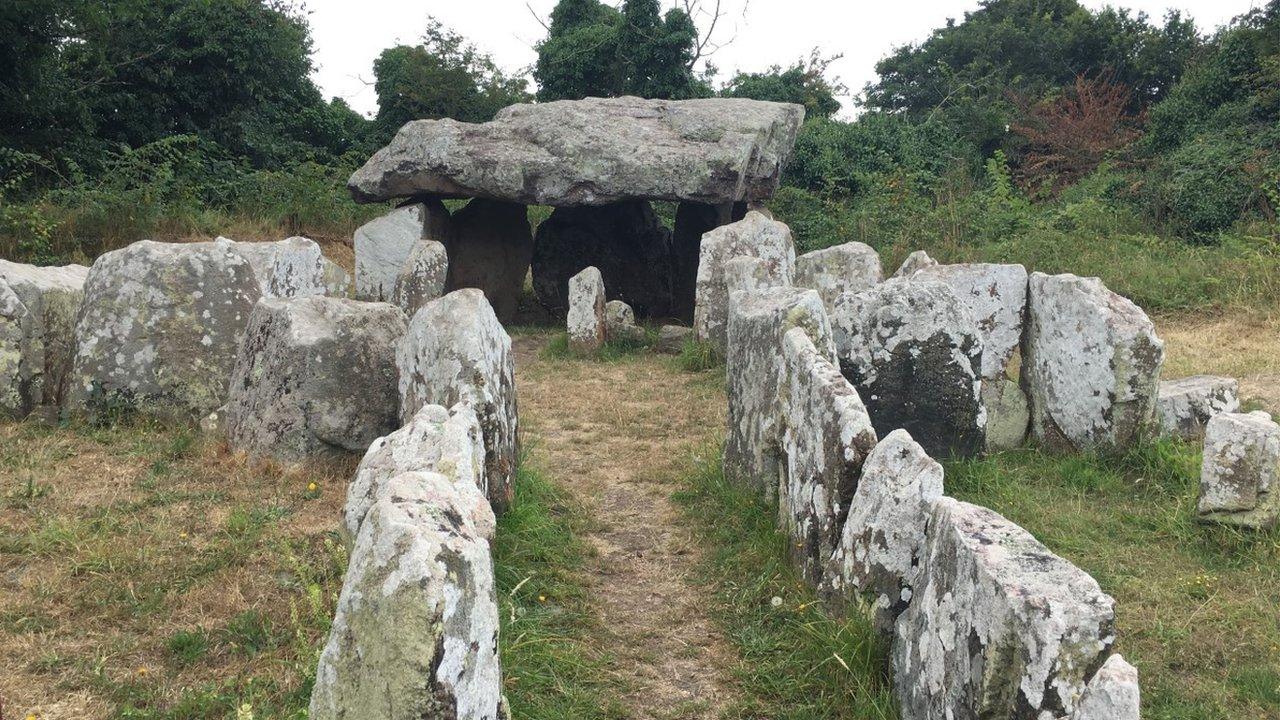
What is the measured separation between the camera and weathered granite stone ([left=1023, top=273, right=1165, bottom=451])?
282 inches

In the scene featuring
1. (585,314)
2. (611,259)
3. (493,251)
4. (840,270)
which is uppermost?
(493,251)

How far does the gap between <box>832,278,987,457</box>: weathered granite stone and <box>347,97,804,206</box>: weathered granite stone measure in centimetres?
749

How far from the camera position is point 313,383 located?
6.45 meters

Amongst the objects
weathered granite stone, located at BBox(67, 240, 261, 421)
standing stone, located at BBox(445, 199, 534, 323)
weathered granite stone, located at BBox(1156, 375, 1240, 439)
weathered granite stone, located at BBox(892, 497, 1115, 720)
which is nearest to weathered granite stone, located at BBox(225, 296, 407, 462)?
weathered granite stone, located at BBox(67, 240, 261, 421)

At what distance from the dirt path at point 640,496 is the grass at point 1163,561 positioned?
176 centimetres

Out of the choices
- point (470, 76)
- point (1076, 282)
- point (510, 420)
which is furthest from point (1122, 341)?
point (470, 76)

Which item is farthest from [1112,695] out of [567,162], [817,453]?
[567,162]

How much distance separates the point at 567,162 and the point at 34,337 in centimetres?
785

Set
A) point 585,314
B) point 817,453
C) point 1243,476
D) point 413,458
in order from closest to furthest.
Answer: point 413,458
point 817,453
point 1243,476
point 585,314

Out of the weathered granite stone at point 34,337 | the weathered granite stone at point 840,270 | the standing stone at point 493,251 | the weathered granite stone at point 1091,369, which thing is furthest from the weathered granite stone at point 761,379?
the standing stone at point 493,251

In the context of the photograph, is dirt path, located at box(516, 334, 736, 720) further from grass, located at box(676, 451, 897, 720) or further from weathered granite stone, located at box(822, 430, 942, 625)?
weathered granite stone, located at box(822, 430, 942, 625)

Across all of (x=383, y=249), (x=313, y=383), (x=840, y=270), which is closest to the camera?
(x=313, y=383)

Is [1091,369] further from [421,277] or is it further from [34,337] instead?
[421,277]

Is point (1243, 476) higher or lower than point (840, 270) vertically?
lower
